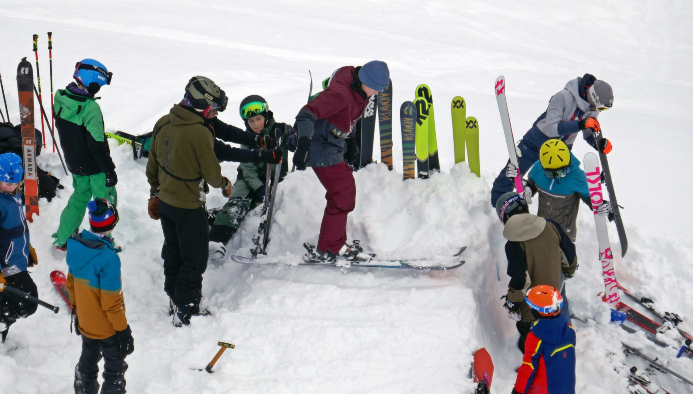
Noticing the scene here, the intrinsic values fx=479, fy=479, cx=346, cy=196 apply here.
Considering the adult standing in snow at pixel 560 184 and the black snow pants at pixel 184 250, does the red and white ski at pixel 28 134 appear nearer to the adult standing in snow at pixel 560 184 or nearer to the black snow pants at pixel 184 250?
the black snow pants at pixel 184 250

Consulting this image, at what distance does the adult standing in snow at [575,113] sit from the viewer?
4426 millimetres

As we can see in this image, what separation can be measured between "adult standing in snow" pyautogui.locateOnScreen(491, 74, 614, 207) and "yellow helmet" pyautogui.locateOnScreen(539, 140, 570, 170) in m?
Result: 0.55

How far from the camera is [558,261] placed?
3398 mm

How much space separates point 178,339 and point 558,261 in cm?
287

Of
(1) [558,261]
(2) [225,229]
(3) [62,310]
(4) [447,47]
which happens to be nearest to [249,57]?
(4) [447,47]

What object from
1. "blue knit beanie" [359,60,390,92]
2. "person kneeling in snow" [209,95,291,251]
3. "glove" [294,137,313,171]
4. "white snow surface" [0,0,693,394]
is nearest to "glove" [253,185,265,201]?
"person kneeling in snow" [209,95,291,251]

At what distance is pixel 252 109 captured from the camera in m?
4.73

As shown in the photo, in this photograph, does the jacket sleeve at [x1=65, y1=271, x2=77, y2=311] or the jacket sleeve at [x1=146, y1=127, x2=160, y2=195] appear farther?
the jacket sleeve at [x1=146, y1=127, x2=160, y2=195]

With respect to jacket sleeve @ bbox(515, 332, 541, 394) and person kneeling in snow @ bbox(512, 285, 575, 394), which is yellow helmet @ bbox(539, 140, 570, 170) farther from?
jacket sleeve @ bbox(515, 332, 541, 394)

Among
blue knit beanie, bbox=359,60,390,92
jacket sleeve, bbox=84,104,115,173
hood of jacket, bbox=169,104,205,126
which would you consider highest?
blue knit beanie, bbox=359,60,390,92

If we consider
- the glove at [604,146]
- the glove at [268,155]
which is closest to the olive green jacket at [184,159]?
the glove at [268,155]

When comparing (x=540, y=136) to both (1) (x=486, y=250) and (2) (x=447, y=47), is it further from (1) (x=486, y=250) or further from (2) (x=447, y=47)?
(2) (x=447, y=47)

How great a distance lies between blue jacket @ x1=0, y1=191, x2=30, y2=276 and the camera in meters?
3.10

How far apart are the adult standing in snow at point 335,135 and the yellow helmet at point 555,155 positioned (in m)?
1.49
